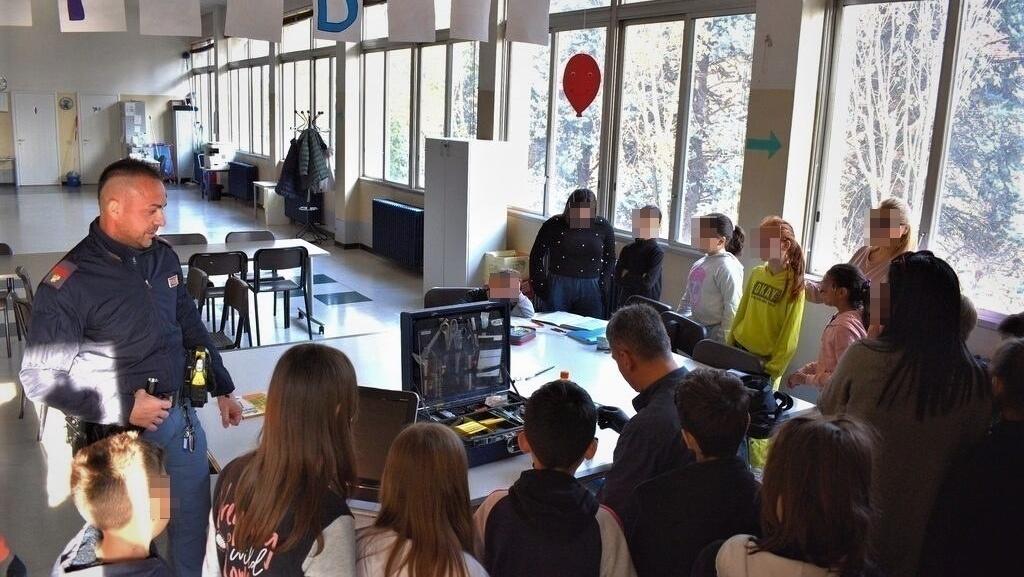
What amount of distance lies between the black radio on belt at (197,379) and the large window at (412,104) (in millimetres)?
6130

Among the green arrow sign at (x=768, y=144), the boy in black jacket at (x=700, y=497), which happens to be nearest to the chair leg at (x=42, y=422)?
the boy in black jacket at (x=700, y=497)

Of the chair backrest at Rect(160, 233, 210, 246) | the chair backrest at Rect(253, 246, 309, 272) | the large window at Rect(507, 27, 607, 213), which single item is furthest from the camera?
the large window at Rect(507, 27, 607, 213)

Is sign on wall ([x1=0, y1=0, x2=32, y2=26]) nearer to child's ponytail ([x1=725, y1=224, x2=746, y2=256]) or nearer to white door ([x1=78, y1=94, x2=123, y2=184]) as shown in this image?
child's ponytail ([x1=725, y1=224, x2=746, y2=256])

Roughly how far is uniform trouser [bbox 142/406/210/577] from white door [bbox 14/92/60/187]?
17.6 m

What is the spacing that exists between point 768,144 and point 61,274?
13.9 ft

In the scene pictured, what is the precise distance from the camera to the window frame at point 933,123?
443cm

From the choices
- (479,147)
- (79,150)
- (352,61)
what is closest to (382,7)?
(352,61)

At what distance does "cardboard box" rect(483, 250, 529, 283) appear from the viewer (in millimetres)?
7664

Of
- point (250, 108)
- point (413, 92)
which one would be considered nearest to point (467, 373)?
point (413, 92)

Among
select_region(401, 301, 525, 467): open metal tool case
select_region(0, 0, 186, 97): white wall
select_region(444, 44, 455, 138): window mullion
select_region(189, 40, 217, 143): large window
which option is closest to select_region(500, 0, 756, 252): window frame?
select_region(444, 44, 455, 138): window mullion

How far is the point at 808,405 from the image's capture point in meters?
3.40

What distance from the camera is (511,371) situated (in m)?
3.60

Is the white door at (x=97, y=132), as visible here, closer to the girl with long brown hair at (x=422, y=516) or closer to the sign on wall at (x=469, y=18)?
the sign on wall at (x=469, y=18)

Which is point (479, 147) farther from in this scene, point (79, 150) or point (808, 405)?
point (79, 150)
